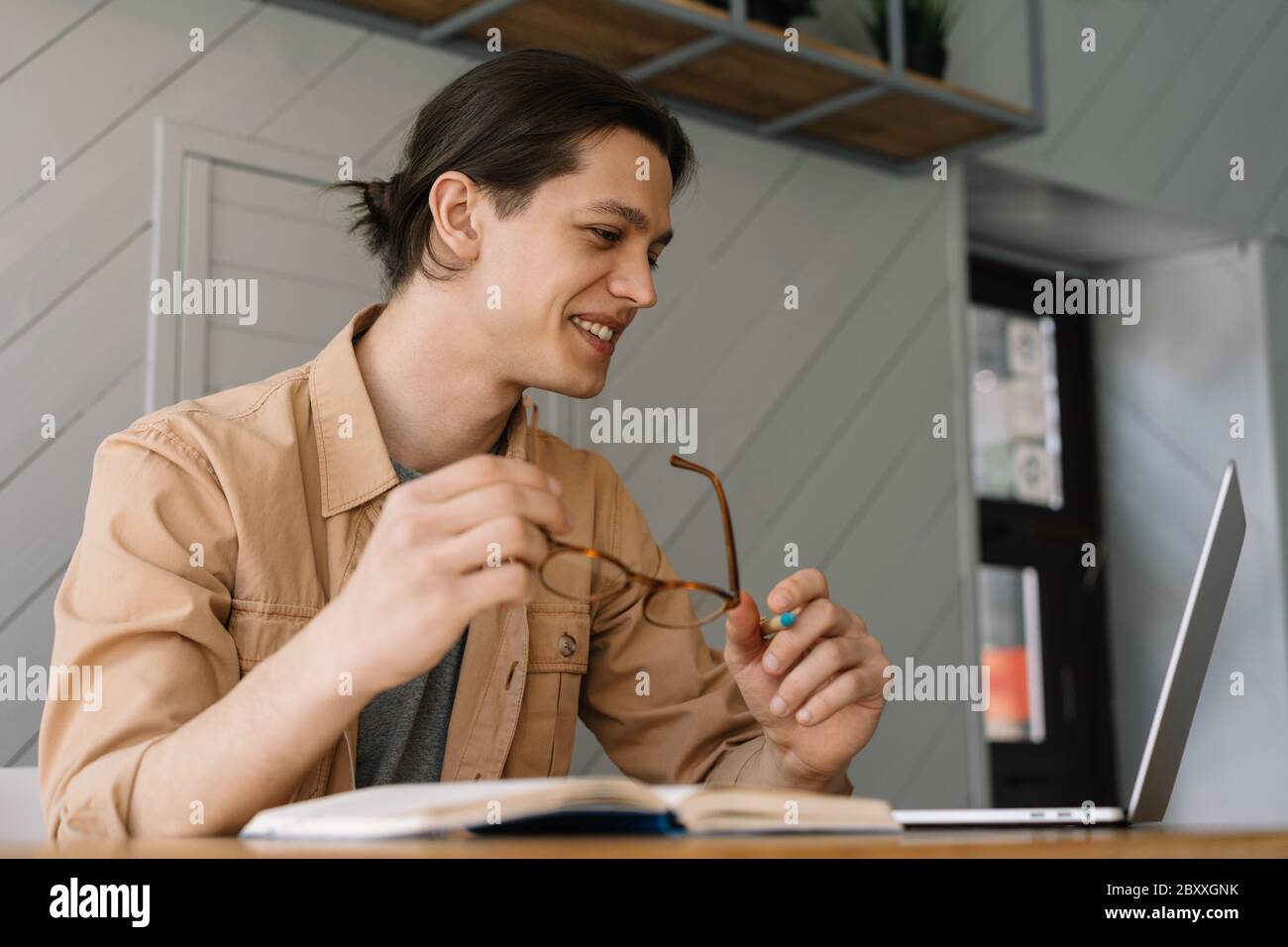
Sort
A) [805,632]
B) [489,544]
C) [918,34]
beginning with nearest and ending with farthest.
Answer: [489,544] → [805,632] → [918,34]

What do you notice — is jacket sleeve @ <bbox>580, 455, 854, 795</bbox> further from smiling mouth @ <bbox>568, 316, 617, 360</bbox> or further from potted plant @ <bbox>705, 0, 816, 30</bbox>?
potted plant @ <bbox>705, 0, 816, 30</bbox>

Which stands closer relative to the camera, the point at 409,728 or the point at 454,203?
the point at 409,728

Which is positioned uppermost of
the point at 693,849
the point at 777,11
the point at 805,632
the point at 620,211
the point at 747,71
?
A: the point at 777,11

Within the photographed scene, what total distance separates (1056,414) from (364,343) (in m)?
2.72

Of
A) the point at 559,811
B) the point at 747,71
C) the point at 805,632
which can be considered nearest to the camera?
the point at 559,811

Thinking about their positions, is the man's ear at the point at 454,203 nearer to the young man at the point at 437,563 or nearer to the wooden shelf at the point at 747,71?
the young man at the point at 437,563

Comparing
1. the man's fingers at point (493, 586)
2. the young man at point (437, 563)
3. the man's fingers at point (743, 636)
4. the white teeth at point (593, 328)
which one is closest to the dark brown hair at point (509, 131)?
the young man at point (437, 563)

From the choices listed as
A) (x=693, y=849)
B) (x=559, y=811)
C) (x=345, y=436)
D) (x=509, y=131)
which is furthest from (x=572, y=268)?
(x=693, y=849)

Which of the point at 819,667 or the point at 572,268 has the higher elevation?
the point at 572,268

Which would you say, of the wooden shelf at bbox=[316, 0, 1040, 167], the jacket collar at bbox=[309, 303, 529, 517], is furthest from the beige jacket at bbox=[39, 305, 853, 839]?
the wooden shelf at bbox=[316, 0, 1040, 167]

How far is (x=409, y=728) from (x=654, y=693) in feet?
1.03

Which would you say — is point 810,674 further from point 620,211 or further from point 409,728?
point 620,211

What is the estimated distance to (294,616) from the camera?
1226 mm
